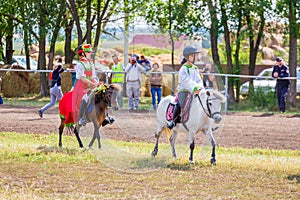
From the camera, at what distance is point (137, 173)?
1090 centimetres

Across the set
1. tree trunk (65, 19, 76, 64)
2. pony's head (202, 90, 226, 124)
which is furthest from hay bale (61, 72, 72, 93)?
pony's head (202, 90, 226, 124)

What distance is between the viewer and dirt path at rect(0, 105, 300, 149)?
1514 cm

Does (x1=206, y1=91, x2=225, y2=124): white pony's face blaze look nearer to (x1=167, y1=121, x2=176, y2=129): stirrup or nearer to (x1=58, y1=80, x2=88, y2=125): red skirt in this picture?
(x1=167, y1=121, x2=176, y2=129): stirrup

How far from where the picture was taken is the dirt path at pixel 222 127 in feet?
49.7

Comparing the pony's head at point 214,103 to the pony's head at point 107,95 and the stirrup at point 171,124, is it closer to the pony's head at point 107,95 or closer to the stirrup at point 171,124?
the stirrup at point 171,124

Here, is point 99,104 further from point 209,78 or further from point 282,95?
point 282,95

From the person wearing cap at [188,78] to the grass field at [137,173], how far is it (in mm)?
1158

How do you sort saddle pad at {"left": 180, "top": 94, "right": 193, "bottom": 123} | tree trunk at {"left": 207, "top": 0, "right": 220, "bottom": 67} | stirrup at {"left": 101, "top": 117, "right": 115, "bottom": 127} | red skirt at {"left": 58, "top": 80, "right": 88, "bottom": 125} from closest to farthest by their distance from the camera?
saddle pad at {"left": 180, "top": 94, "right": 193, "bottom": 123}
red skirt at {"left": 58, "top": 80, "right": 88, "bottom": 125}
stirrup at {"left": 101, "top": 117, "right": 115, "bottom": 127}
tree trunk at {"left": 207, "top": 0, "right": 220, "bottom": 67}

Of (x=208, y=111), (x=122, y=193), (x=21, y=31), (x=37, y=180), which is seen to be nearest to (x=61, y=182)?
(x=37, y=180)

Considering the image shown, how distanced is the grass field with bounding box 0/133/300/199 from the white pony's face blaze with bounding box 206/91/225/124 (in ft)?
2.65

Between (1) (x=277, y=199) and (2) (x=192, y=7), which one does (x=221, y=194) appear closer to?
(1) (x=277, y=199)

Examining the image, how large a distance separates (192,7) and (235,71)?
310 cm

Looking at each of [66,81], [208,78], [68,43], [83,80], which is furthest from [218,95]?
[68,43]

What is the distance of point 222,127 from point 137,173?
15.0ft
